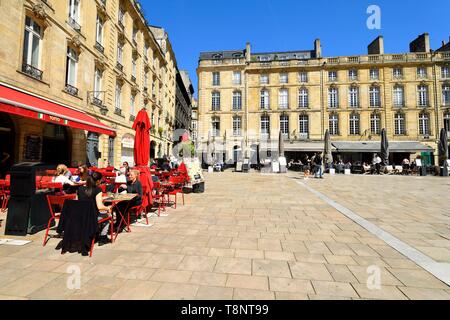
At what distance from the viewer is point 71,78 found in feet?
36.1

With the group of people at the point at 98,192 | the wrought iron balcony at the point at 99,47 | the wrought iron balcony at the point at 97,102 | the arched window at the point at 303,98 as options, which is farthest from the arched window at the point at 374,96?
the group of people at the point at 98,192

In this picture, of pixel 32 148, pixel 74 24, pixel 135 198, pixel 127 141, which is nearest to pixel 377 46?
pixel 127 141

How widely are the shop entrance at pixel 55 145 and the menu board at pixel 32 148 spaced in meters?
0.49

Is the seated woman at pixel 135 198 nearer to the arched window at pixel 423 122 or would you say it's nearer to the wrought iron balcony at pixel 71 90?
the wrought iron balcony at pixel 71 90

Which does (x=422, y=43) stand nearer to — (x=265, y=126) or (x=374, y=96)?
(x=374, y=96)

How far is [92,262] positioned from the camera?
122 inches

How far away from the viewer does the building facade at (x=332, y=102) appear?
94.3 feet

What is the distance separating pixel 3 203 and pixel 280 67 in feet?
104

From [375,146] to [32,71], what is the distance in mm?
31853

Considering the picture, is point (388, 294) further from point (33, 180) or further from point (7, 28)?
point (7, 28)

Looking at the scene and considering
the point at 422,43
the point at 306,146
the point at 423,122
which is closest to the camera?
the point at 423,122

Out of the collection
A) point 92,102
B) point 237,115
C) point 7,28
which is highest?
point 237,115

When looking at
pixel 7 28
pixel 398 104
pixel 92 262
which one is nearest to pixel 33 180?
pixel 92 262

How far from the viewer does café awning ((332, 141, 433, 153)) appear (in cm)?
2717
